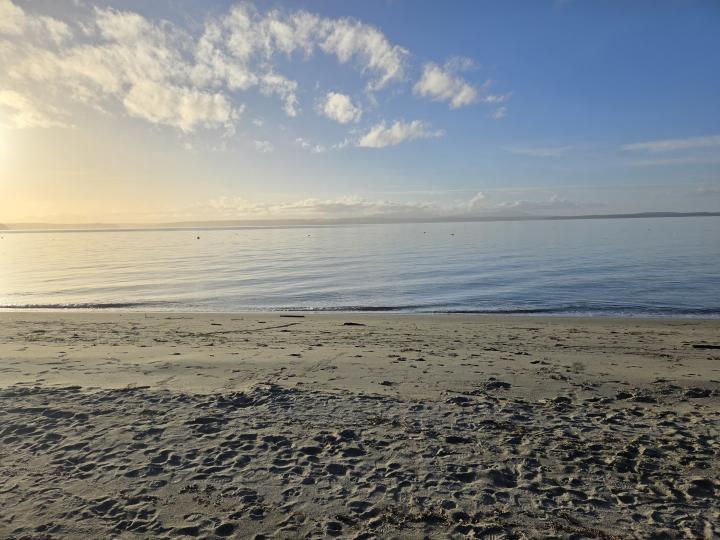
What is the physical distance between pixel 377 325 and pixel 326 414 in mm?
A: 10489

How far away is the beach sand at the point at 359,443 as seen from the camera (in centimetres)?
521

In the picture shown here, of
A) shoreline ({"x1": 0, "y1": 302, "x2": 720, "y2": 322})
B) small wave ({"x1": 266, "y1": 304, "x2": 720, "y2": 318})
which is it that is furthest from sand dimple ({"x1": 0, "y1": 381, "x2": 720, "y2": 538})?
small wave ({"x1": 266, "y1": 304, "x2": 720, "y2": 318})

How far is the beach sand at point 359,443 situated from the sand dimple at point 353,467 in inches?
1.1

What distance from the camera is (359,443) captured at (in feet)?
23.2

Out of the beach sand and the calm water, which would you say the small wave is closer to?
the calm water

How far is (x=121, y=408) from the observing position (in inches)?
333

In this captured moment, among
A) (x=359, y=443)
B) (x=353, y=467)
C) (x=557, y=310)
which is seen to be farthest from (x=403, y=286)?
(x=353, y=467)

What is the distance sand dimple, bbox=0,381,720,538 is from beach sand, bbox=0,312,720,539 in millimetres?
28

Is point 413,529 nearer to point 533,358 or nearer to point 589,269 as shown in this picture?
point 533,358

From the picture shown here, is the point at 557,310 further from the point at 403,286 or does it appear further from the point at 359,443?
the point at 359,443

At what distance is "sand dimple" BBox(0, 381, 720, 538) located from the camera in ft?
16.8

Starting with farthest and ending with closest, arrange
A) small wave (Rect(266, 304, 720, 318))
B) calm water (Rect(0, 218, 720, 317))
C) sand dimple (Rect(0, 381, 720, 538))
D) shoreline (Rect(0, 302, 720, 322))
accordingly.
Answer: calm water (Rect(0, 218, 720, 317)), small wave (Rect(266, 304, 720, 318)), shoreline (Rect(0, 302, 720, 322)), sand dimple (Rect(0, 381, 720, 538))

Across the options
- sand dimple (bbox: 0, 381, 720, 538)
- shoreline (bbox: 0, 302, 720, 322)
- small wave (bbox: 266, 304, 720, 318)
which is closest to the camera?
sand dimple (bbox: 0, 381, 720, 538)

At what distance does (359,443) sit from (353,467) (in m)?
0.74
